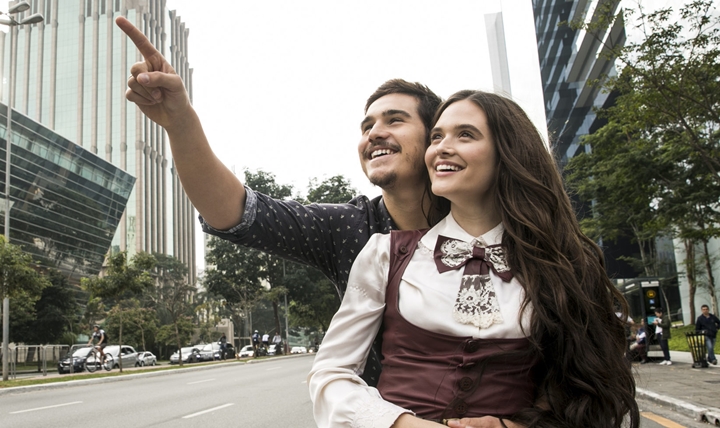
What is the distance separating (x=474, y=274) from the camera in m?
1.71

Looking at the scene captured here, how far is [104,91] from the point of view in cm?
10188

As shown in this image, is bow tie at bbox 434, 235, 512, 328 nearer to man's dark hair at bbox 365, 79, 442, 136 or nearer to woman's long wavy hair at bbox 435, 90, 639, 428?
woman's long wavy hair at bbox 435, 90, 639, 428

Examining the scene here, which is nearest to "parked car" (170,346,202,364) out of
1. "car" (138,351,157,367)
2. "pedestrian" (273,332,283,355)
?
"car" (138,351,157,367)

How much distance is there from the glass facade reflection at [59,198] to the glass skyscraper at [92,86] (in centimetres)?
4461

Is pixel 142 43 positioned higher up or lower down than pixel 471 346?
higher up

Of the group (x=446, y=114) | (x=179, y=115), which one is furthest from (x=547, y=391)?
(x=179, y=115)

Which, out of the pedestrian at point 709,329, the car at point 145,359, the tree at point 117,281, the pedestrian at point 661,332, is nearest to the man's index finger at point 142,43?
the pedestrian at point 709,329

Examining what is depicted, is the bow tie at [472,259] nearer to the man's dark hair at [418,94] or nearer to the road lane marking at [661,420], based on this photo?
the man's dark hair at [418,94]

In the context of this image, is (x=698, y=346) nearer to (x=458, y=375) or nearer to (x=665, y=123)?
(x=665, y=123)

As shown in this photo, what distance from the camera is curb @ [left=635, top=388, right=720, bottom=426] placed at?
661cm

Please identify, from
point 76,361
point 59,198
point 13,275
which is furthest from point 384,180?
point 59,198

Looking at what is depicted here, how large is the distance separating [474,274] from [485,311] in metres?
0.13

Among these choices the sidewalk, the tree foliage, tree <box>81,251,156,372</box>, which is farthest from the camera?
tree <box>81,251,156,372</box>

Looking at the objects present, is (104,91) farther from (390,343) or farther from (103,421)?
(390,343)
